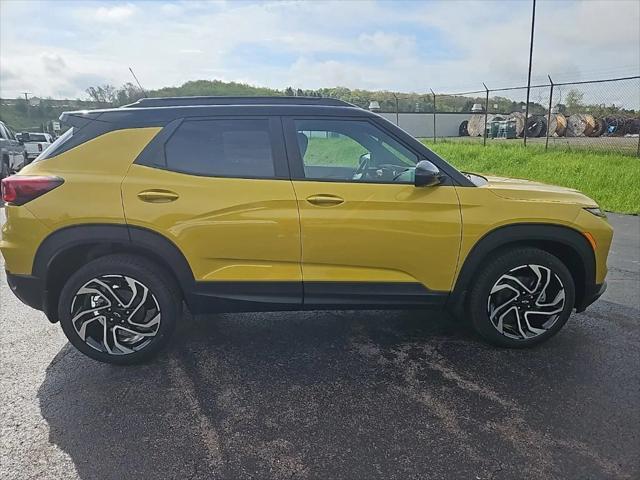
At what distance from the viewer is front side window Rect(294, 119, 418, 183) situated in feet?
10.5

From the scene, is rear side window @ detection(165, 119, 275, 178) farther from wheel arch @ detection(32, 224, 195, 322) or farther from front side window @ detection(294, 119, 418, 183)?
wheel arch @ detection(32, 224, 195, 322)

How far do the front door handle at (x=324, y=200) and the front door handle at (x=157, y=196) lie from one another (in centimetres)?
90

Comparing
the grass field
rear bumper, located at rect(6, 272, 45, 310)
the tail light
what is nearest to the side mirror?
the tail light

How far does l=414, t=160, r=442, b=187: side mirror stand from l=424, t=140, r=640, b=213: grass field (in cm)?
635

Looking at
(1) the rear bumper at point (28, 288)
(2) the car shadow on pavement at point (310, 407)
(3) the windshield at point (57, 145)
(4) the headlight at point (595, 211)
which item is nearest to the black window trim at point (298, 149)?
(4) the headlight at point (595, 211)

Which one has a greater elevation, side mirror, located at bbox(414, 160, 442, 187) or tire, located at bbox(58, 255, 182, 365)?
side mirror, located at bbox(414, 160, 442, 187)

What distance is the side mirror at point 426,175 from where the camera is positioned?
3.07m

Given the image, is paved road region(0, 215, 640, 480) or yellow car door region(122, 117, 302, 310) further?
yellow car door region(122, 117, 302, 310)

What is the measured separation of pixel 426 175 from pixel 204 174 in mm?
1504

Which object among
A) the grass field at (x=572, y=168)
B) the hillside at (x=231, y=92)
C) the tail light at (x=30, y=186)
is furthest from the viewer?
the hillside at (x=231, y=92)

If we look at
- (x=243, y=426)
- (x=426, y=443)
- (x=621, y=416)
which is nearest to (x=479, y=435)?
(x=426, y=443)

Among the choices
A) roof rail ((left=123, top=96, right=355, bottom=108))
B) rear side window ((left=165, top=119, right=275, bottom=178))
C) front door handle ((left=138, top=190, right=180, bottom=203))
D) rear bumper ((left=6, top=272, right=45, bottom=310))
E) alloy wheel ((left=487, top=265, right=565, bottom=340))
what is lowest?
alloy wheel ((left=487, top=265, right=565, bottom=340))

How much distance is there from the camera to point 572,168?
11773 mm

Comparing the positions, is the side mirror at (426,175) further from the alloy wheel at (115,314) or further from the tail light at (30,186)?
the tail light at (30,186)
